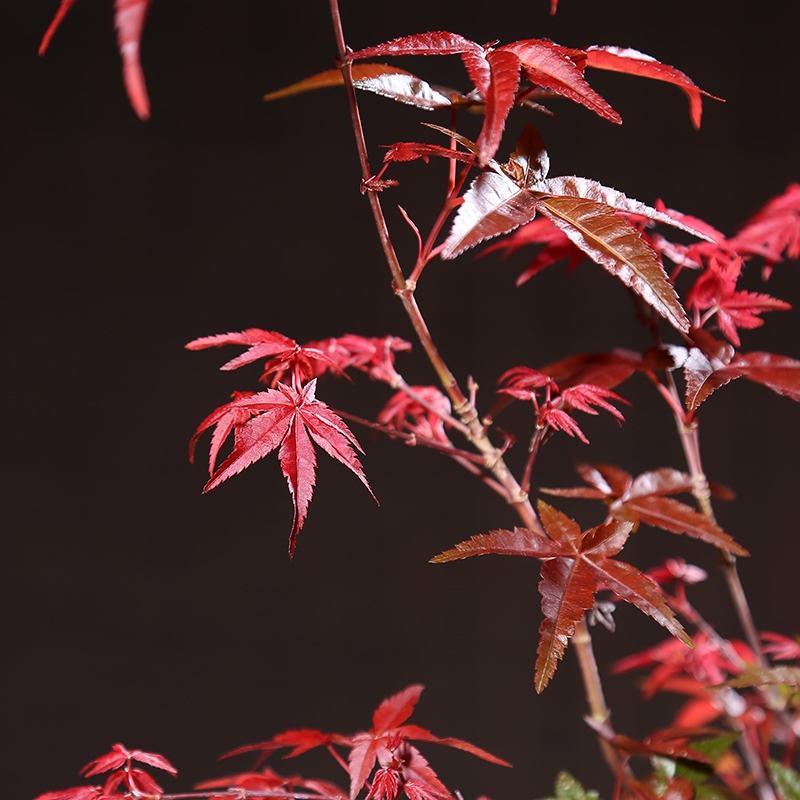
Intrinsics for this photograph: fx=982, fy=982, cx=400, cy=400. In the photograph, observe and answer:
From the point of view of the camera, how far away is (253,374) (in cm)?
158

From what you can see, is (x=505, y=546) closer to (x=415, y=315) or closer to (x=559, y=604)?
(x=559, y=604)

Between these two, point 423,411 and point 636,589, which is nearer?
point 636,589

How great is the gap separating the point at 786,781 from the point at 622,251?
20.2 inches

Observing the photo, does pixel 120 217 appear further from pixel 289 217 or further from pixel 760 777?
pixel 760 777

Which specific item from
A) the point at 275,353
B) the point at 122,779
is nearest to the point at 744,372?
the point at 275,353

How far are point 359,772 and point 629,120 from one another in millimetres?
1326

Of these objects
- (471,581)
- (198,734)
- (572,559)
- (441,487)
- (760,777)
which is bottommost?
(198,734)

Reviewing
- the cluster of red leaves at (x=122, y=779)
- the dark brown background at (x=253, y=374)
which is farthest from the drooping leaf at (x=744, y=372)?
the dark brown background at (x=253, y=374)

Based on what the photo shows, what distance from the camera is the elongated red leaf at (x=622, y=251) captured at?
1.70 ft

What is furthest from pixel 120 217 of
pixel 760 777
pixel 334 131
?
pixel 760 777

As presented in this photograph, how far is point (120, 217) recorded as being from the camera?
153cm

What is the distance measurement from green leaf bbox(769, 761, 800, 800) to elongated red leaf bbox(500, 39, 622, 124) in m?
0.57

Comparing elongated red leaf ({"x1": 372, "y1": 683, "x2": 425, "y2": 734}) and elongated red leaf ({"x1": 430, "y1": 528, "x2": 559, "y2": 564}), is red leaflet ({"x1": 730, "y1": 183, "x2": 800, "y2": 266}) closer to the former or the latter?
elongated red leaf ({"x1": 430, "y1": 528, "x2": 559, "y2": 564})

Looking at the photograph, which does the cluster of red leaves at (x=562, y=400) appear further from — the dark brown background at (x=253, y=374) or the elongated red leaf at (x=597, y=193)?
the dark brown background at (x=253, y=374)
